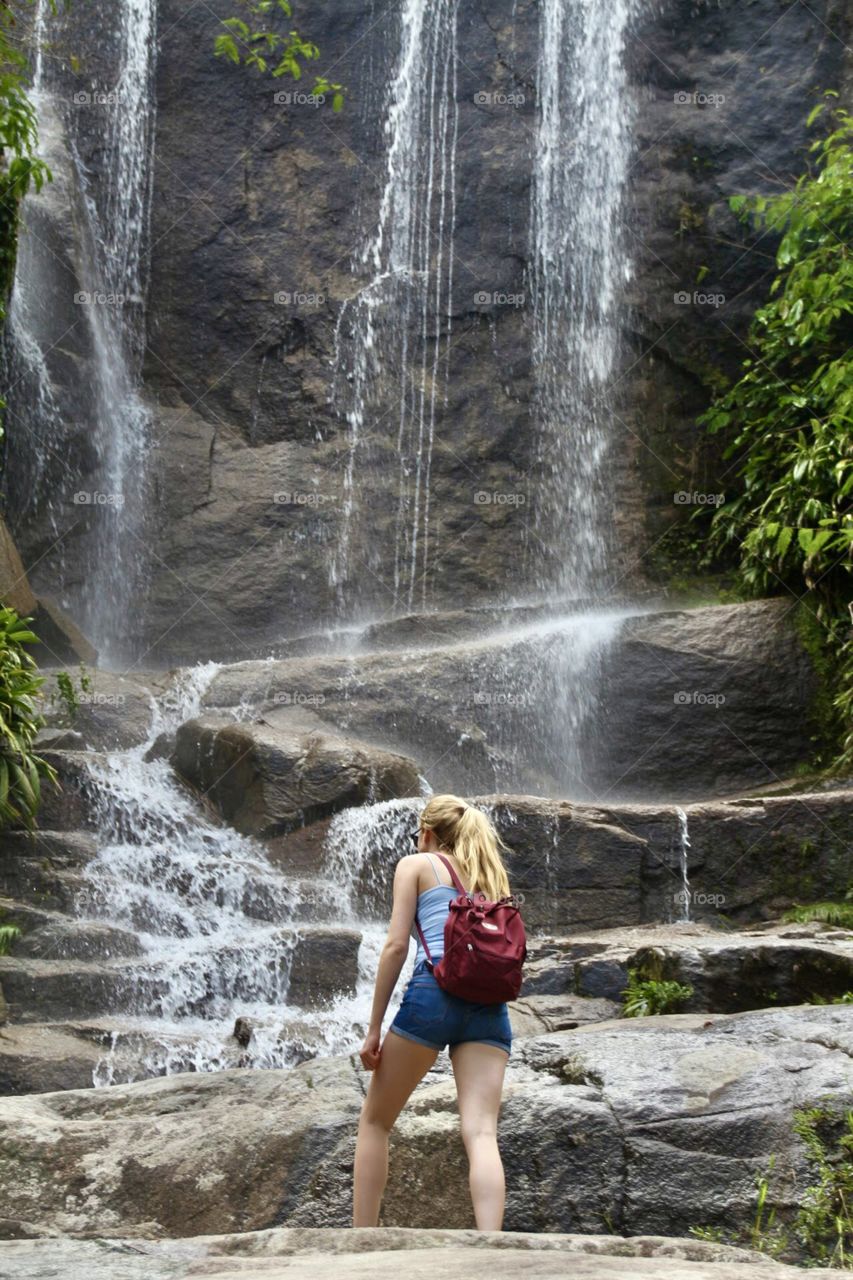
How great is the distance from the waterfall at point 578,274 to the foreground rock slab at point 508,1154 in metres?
10.8

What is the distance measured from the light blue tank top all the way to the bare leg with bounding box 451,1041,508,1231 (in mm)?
297

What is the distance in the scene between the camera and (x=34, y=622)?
12859mm

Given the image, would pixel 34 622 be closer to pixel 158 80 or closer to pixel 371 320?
pixel 371 320

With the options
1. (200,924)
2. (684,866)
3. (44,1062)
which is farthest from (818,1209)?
(200,924)

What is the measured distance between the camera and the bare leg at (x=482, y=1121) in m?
3.90

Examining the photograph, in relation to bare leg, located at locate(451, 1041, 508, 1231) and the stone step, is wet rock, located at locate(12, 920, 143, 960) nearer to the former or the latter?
the stone step

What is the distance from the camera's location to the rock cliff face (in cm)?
1566

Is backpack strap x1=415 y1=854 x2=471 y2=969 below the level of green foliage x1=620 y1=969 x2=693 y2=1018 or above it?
above

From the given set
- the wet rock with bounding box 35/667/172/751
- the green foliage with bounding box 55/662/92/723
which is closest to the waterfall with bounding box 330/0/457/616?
the wet rock with bounding box 35/667/172/751

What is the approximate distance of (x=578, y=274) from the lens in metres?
16.3

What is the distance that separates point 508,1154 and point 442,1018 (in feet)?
Answer: 2.88

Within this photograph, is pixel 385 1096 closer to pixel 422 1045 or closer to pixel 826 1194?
pixel 422 1045

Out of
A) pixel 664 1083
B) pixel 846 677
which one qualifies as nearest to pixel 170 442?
pixel 846 677

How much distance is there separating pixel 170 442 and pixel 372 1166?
1276cm
